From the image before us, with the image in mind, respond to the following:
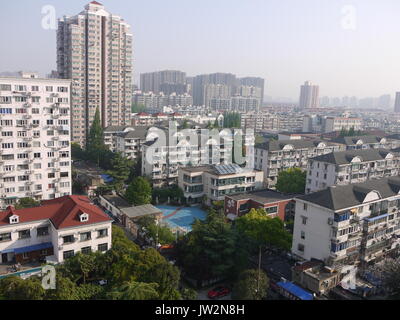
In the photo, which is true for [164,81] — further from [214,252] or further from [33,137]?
[214,252]

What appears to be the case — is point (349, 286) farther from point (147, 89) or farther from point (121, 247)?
point (147, 89)

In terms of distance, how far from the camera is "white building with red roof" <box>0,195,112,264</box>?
8.16 metres

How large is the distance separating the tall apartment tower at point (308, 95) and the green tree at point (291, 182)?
62039mm

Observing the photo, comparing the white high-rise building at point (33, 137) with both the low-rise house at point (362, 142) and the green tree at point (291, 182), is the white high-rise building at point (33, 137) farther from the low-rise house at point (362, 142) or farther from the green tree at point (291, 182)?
the low-rise house at point (362, 142)

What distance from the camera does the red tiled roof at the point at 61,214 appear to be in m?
8.26

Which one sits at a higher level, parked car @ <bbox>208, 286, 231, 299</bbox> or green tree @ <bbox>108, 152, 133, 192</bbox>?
green tree @ <bbox>108, 152, 133, 192</bbox>

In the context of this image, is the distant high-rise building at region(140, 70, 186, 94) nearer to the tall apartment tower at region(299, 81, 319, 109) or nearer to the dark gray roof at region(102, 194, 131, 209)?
the tall apartment tower at region(299, 81, 319, 109)

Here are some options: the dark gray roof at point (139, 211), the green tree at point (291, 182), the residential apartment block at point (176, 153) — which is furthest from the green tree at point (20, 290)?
the green tree at point (291, 182)

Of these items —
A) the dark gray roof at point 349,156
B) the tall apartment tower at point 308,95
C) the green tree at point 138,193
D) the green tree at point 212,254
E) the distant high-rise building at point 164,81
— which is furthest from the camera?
the tall apartment tower at point 308,95

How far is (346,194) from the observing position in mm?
9320

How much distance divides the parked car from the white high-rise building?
27.4 ft

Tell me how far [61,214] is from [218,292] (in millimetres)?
4267

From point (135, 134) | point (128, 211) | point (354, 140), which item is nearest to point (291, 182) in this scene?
point (128, 211)

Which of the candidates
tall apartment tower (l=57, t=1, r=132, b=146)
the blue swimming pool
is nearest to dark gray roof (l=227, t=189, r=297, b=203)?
the blue swimming pool
